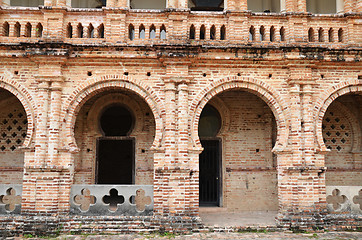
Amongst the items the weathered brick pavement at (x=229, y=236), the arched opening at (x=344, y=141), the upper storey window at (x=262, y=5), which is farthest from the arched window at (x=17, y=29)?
→ the arched opening at (x=344, y=141)

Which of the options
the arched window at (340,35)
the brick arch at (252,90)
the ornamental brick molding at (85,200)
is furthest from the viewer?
the ornamental brick molding at (85,200)

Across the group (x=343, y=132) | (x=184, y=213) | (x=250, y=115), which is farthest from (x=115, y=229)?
(x=343, y=132)

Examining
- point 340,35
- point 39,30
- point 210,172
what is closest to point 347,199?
point 210,172

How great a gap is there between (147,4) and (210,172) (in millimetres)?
7110

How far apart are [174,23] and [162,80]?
1793mm

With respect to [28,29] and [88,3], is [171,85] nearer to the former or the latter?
[28,29]

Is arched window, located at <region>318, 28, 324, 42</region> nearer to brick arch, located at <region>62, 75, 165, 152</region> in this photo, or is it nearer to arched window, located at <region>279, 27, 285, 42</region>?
arched window, located at <region>279, 27, 285, 42</region>

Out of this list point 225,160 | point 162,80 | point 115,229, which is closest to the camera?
point 115,229

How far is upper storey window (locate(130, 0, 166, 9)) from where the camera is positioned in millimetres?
12414

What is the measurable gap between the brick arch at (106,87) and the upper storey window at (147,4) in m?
4.68

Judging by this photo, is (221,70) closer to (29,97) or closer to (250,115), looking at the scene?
(250,115)

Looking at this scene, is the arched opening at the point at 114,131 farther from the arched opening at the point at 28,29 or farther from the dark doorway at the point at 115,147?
the arched opening at the point at 28,29

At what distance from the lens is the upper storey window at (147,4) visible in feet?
40.7

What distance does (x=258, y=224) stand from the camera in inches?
352
